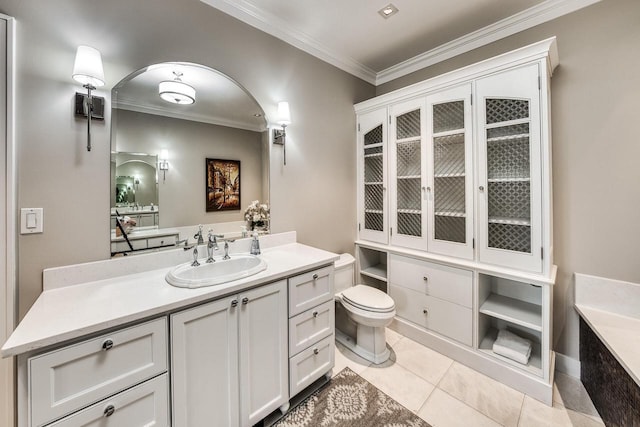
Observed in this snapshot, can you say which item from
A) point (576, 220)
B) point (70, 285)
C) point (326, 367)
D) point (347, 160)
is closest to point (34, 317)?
point (70, 285)

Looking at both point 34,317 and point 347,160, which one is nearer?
point 34,317

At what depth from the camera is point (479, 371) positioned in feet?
6.35

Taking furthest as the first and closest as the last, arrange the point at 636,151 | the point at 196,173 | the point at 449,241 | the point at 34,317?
the point at 449,241 < the point at 196,173 < the point at 636,151 < the point at 34,317

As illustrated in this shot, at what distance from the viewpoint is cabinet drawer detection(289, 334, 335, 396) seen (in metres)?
1.57

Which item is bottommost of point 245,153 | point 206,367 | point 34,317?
point 206,367

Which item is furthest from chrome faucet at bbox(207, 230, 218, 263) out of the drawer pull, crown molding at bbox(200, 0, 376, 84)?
crown molding at bbox(200, 0, 376, 84)

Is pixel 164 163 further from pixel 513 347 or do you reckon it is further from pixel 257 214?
pixel 513 347

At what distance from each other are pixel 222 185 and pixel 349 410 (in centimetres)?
171

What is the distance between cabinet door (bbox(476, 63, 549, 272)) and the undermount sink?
1.68 metres

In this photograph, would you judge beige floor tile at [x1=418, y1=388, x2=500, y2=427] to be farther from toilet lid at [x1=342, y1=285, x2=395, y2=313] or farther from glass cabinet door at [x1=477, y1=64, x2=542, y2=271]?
glass cabinet door at [x1=477, y1=64, x2=542, y2=271]

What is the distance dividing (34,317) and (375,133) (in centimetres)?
265

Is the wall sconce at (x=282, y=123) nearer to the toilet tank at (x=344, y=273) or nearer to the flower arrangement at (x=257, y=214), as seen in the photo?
the flower arrangement at (x=257, y=214)

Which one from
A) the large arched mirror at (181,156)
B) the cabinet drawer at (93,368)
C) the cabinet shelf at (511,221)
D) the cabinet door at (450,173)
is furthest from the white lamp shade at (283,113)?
the cabinet shelf at (511,221)

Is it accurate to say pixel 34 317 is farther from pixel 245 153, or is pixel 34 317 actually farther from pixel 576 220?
pixel 576 220
